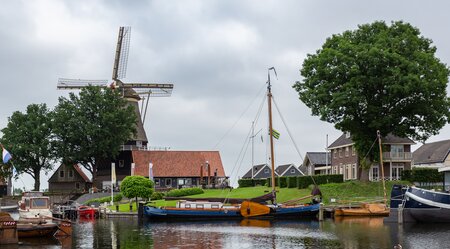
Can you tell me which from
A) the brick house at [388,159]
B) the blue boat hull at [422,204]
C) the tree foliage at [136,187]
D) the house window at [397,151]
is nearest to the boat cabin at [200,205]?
the tree foliage at [136,187]

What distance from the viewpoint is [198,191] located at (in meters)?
94.2

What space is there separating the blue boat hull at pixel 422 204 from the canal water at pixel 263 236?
5.57ft

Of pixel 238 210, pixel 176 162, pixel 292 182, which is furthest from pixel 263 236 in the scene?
pixel 176 162

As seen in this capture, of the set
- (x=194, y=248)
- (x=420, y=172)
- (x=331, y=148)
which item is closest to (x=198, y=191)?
(x=331, y=148)

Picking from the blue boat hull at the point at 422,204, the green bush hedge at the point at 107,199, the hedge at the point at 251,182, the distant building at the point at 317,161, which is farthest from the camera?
the distant building at the point at 317,161

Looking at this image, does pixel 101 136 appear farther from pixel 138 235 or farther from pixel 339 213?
pixel 138 235

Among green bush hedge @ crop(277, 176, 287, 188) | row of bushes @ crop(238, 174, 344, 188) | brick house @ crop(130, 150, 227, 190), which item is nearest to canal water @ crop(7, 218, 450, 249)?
row of bushes @ crop(238, 174, 344, 188)

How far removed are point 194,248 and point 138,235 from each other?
36.2 ft

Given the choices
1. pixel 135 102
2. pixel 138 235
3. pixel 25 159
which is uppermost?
pixel 135 102

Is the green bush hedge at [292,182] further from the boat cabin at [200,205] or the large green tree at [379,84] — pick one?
the boat cabin at [200,205]

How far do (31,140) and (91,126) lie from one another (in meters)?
11.3

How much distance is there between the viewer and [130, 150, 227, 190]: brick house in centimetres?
11569

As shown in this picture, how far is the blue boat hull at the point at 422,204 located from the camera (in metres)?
54.9

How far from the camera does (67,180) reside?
402 ft
